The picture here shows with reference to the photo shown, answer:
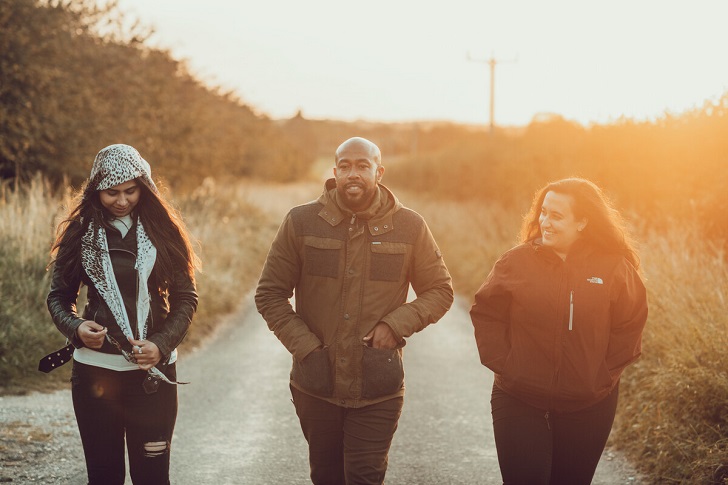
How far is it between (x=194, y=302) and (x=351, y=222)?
87cm

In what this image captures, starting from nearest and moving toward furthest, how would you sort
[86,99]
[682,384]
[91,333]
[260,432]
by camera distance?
[91,333]
[682,384]
[260,432]
[86,99]

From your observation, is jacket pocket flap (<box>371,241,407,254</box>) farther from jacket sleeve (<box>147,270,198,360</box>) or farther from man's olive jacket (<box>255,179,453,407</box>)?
jacket sleeve (<box>147,270,198,360</box>)

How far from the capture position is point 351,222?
13.6 ft

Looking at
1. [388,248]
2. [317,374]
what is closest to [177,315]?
[317,374]

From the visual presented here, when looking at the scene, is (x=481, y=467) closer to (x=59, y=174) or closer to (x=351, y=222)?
(x=351, y=222)

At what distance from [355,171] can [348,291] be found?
0.59 metres

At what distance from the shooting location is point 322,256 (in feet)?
13.5

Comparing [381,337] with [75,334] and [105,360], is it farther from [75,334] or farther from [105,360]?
[75,334]

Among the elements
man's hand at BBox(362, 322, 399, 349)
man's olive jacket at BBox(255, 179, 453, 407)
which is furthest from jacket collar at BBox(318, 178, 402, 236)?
man's hand at BBox(362, 322, 399, 349)

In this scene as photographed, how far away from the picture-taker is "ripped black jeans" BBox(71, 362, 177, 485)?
Answer: 3.62 meters

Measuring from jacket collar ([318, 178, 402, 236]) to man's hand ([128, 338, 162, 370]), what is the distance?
1.06m

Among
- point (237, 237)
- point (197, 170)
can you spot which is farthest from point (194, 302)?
point (197, 170)

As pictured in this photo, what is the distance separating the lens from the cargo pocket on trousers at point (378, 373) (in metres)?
3.98

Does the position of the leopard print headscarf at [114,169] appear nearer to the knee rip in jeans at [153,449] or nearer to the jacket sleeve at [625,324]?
the knee rip in jeans at [153,449]
